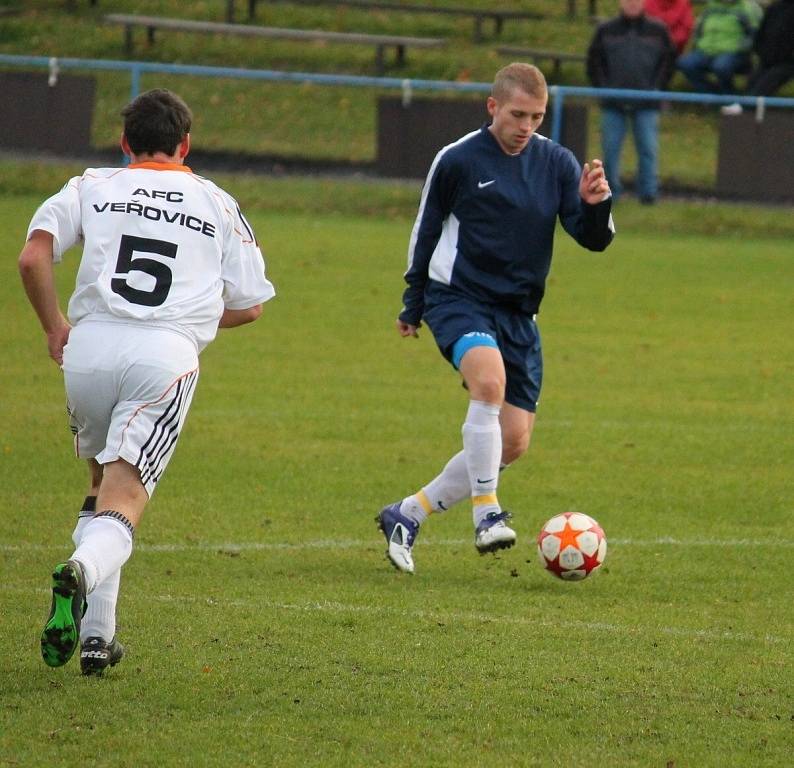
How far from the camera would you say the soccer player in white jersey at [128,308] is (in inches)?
187

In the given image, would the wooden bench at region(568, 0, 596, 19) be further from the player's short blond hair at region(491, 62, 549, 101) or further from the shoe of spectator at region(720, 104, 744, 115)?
the player's short blond hair at region(491, 62, 549, 101)

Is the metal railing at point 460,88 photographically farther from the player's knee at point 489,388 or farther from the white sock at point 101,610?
the white sock at point 101,610

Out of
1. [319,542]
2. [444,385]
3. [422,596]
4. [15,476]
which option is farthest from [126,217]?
[444,385]

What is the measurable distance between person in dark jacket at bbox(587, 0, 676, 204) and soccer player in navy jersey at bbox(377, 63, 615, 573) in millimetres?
12855

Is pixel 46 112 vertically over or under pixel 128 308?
under

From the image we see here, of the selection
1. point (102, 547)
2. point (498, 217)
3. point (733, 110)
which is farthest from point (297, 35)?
point (102, 547)

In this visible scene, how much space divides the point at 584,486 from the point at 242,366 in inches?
160

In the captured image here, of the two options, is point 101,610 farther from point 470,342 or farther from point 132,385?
point 470,342

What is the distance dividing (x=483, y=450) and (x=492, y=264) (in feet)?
2.73

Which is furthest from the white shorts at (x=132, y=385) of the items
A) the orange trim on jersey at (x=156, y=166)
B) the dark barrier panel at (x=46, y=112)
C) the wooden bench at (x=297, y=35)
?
the wooden bench at (x=297, y=35)

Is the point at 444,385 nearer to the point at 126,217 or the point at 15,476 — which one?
the point at 15,476

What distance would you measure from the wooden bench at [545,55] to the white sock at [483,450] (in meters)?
19.0

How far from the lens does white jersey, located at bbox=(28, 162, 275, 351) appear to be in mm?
4820

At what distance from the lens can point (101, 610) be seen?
4879 mm
